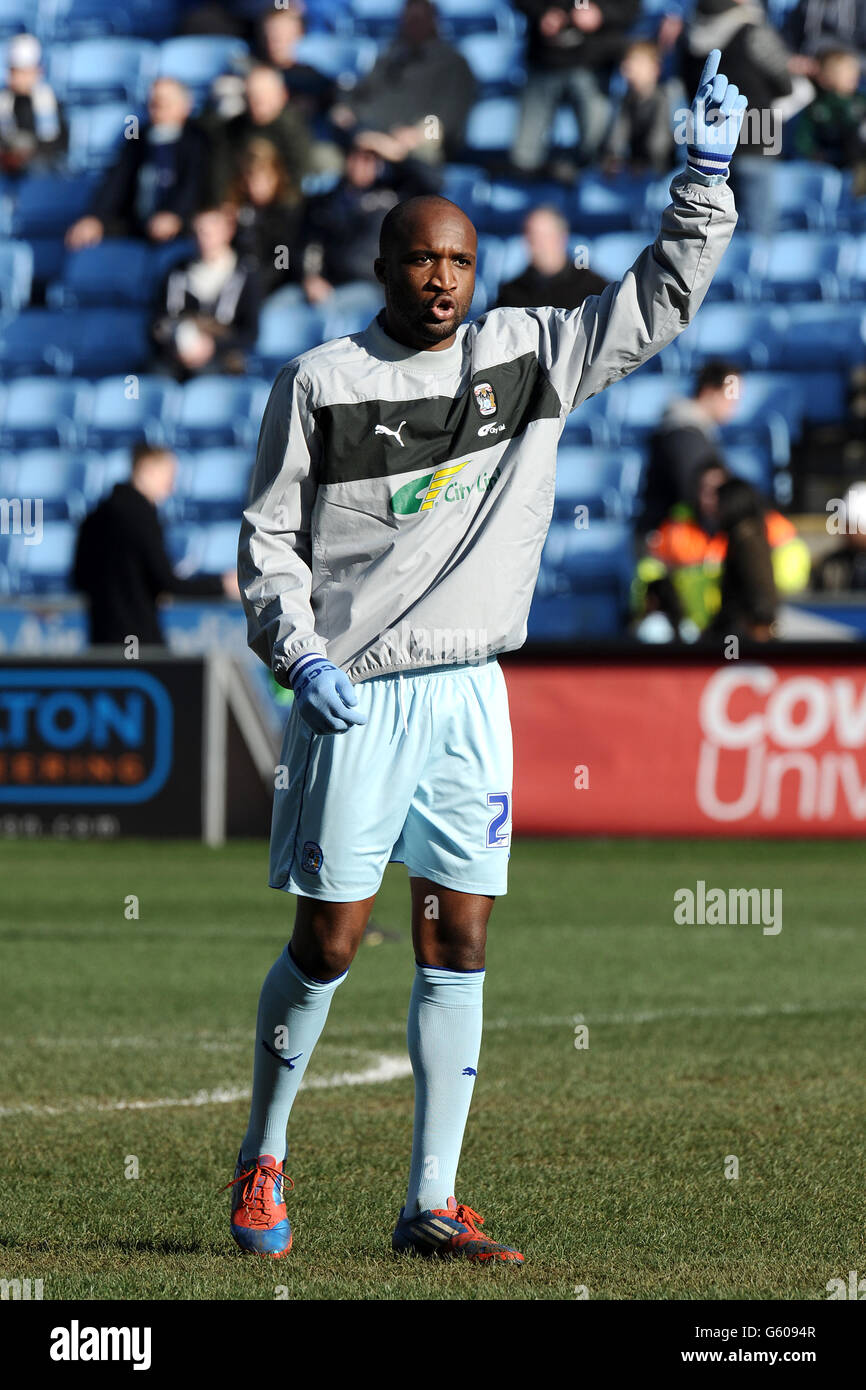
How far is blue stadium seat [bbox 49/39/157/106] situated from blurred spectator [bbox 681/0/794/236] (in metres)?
5.94

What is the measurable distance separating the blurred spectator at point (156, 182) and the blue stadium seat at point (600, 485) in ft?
15.3

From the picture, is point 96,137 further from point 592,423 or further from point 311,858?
point 311,858

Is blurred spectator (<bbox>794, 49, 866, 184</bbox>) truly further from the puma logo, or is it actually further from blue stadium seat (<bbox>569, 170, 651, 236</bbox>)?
the puma logo

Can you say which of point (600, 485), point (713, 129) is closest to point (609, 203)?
point (600, 485)

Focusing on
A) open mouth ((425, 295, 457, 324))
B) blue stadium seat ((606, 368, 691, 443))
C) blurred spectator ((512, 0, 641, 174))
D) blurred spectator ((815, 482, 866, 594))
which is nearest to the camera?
open mouth ((425, 295, 457, 324))

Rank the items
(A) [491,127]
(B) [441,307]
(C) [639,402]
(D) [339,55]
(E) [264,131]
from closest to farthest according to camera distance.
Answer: (B) [441,307]
(C) [639,402]
(E) [264,131]
(A) [491,127]
(D) [339,55]

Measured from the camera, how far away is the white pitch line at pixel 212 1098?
5887 mm

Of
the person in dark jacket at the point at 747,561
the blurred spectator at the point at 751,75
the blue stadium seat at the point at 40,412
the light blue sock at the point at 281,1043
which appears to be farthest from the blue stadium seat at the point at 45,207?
the light blue sock at the point at 281,1043

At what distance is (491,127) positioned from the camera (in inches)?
781

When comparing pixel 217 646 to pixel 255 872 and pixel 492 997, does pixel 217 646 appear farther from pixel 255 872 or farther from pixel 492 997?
pixel 492 997

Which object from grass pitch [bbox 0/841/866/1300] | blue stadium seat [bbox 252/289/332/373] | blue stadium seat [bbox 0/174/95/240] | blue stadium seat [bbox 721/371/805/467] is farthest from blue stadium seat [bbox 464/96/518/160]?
grass pitch [bbox 0/841/866/1300]

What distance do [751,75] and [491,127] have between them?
3.18m

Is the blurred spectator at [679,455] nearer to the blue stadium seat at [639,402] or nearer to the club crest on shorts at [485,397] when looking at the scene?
the blue stadium seat at [639,402]

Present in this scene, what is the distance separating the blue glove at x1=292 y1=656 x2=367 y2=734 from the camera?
415cm
